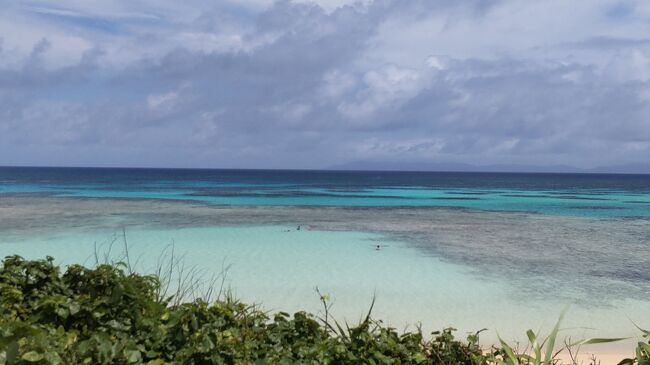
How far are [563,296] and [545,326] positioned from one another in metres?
2.16

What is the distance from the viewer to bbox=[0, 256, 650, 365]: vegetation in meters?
2.77

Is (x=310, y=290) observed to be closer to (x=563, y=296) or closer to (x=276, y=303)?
(x=276, y=303)

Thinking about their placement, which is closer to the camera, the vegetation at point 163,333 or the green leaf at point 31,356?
the green leaf at point 31,356

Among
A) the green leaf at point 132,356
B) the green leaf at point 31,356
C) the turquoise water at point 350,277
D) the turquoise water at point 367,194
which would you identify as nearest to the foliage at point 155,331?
the green leaf at point 132,356

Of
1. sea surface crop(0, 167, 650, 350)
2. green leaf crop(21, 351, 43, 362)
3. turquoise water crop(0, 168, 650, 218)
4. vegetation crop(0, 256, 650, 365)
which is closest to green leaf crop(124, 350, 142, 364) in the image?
vegetation crop(0, 256, 650, 365)

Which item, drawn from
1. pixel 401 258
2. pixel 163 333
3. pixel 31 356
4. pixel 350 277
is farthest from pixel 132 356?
pixel 401 258

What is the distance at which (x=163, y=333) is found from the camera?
3.04 meters

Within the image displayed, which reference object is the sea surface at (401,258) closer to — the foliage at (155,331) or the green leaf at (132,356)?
the foliage at (155,331)

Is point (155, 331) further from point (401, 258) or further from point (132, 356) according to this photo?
point (401, 258)

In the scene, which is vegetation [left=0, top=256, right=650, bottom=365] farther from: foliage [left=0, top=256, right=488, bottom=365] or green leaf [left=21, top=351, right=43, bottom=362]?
green leaf [left=21, top=351, right=43, bottom=362]

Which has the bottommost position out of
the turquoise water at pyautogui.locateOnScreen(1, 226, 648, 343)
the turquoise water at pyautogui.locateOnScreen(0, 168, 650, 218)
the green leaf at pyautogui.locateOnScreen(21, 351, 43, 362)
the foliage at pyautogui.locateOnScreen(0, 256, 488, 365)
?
the turquoise water at pyautogui.locateOnScreen(1, 226, 648, 343)

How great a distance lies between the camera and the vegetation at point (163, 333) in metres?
2.77

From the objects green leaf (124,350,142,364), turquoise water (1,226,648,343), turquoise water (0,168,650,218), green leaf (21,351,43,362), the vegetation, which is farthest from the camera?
turquoise water (0,168,650,218)

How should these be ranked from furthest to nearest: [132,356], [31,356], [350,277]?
[350,277] < [132,356] < [31,356]
